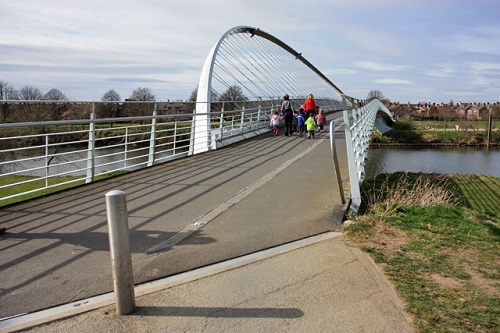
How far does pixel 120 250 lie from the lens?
3070 mm

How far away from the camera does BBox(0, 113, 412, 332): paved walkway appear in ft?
10.2

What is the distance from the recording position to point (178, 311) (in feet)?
10.5

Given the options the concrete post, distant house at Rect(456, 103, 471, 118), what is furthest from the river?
distant house at Rect(456, 103, 471, 118)

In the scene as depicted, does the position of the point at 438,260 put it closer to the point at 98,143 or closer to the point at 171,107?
the point at 171,107

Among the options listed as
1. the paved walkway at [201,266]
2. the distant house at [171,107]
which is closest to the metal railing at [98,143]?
the distant house at [171,107]

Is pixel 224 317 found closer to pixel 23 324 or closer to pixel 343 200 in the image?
pixel 23 324

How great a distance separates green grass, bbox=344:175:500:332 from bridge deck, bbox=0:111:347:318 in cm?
76

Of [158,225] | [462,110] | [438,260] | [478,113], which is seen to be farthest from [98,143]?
[462,110]

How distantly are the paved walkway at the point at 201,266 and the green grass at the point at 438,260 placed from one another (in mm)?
205

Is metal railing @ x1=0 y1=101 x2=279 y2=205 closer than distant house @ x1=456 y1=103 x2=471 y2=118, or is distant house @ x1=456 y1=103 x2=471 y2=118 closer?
metal railing @ x1=0 y1=101 x2=279 y2=205

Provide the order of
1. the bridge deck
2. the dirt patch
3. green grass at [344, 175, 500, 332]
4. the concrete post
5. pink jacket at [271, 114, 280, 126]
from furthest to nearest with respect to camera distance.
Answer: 1. pink jacket at [271, 114, 280, 126]
2. the dirt patch
3. the bridge deck
4. green grass at [344, 175, 500, 332]
5. the concrete post

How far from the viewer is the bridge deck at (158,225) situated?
3.77m

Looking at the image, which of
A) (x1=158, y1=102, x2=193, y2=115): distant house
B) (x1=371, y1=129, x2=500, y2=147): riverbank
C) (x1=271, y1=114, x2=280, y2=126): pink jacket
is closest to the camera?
(x1=158, y1=102, x2=193, y2=115): distant house

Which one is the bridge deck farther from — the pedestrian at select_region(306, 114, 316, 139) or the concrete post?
the pedestrian at select_region(306, 114, 316, 139)
